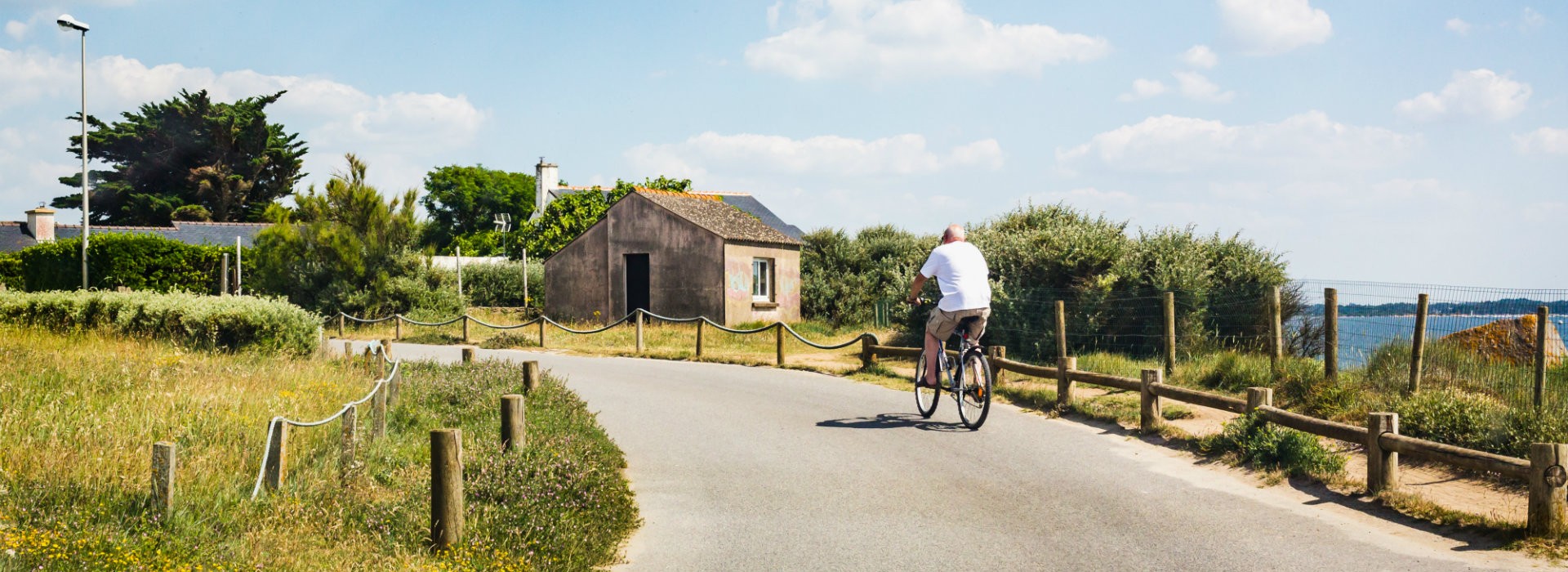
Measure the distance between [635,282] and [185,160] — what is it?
4004 cm

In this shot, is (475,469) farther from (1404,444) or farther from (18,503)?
(1404,444)

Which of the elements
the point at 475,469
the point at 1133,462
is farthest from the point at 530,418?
the point at 1133,462

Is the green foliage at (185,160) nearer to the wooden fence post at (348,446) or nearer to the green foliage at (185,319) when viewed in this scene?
the green foliage at (185,319)

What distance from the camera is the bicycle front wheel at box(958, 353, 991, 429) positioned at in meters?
10.5

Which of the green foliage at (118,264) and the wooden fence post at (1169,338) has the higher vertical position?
the green foliage at (118,264)

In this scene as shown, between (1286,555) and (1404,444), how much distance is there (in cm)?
186

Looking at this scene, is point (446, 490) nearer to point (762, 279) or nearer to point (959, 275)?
point (959, 275)

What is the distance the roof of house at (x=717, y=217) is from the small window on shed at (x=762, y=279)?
2.06ft

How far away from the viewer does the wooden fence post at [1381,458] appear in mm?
7543

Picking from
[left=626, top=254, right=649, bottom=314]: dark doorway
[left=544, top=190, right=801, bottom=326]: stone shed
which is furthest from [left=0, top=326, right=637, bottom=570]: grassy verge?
[left=626, top=254, right=649, bottom=314]: dark doorway

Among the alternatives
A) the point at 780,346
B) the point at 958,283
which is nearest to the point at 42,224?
the point at 780,346

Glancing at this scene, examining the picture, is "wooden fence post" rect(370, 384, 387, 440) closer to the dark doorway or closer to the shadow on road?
the shadow on road

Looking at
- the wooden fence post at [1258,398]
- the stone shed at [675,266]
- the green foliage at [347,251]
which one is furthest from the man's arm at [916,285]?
the green foliage at [347,251]

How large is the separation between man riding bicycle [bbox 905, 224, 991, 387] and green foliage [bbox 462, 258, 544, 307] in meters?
32.6
